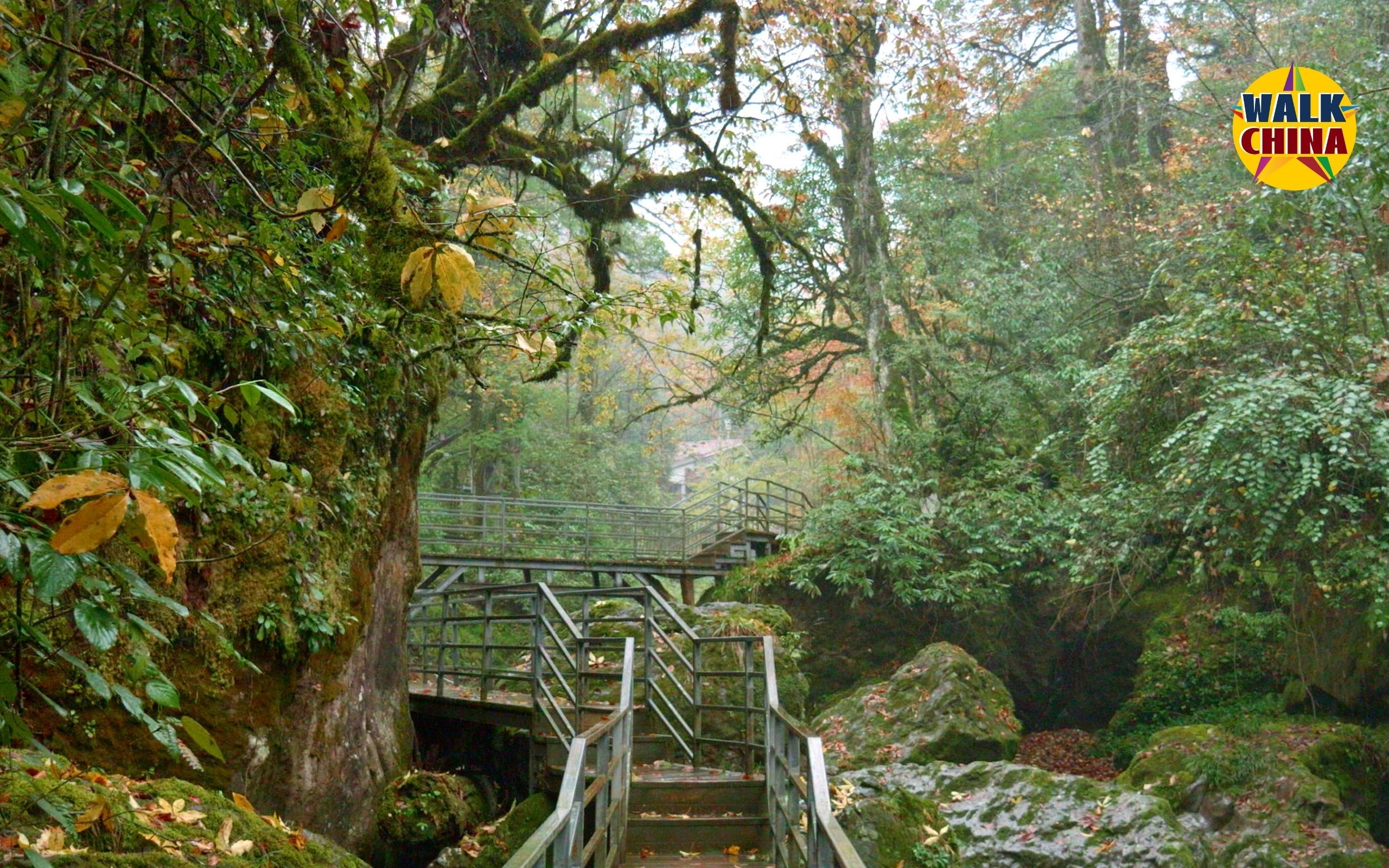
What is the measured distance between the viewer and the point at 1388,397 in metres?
8.55

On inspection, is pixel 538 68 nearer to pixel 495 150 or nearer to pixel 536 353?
pixel 495 150

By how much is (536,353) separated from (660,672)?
5.43m

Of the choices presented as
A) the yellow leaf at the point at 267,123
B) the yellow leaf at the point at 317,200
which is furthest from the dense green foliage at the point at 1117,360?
the yellow leaf at the point at 267,123

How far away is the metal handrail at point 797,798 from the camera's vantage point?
12.0 ft

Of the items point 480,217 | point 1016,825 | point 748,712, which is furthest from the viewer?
point 748,712

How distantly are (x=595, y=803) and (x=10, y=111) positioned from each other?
169 inches

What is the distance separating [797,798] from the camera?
4.84m

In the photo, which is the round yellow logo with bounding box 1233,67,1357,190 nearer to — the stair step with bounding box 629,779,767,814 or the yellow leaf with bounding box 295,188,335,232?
the stair step with bounding box 629,779,767,814

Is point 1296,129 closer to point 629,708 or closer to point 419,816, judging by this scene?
point 629,708

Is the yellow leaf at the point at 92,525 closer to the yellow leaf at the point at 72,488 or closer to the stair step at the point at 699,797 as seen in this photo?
the yellow leaf at the point at 72,488

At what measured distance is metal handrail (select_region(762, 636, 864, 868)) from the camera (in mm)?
3660

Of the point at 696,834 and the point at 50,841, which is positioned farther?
the point at 696,834

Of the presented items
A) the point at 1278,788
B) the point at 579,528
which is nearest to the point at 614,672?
the point at 1278,788

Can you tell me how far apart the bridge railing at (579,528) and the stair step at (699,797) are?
10683 mm
